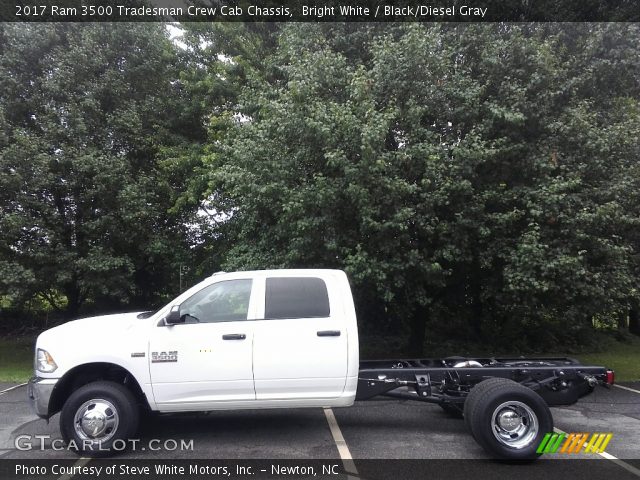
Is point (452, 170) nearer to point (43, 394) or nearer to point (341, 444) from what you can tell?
point (341, 444)

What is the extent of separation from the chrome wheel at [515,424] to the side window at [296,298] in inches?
86.3

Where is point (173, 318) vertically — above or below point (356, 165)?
below

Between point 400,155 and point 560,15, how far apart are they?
7.23 metres

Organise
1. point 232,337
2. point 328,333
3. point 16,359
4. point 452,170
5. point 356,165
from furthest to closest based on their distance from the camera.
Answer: point 16,359 < point 452,170 < point 356,165 < point 328,333 < point 232,337

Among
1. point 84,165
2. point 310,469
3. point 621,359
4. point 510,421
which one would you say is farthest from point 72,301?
point 621,359

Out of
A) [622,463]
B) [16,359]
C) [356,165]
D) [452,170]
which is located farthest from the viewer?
[16,359]

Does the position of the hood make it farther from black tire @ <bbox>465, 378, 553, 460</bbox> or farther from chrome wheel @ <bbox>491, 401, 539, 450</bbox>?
chrome wheel @ <bbox>491, 401, 539, 450</bbox>

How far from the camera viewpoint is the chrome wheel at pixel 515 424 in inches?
233

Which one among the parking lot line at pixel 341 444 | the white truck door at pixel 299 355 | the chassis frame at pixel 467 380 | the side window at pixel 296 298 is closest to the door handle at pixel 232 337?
the white truck door at pixel 299 355

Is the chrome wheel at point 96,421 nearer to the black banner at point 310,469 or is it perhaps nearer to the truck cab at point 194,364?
the truck cab at point 194,364

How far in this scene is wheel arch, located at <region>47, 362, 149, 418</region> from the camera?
6117mm

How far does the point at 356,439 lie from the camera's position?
21.6 feet

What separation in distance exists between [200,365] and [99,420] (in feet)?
4.00

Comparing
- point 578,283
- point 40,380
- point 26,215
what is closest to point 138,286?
point 26,215
